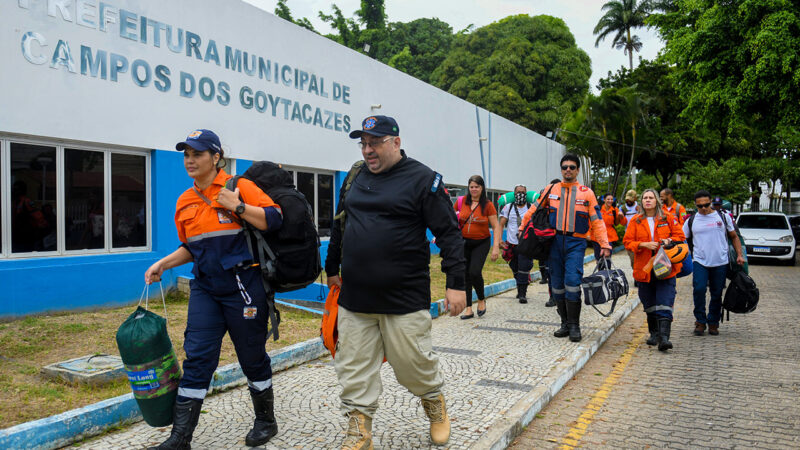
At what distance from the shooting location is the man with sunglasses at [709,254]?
710 centimetres

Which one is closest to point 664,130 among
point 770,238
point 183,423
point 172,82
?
point 770,238

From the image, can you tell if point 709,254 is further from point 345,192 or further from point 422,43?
point 422,43

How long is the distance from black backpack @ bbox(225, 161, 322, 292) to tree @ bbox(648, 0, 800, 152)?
51.4ft

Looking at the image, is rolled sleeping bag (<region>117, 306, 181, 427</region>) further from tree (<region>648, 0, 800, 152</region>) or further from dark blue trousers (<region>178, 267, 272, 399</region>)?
tree (<region>648, 0, 800, 152</region>)

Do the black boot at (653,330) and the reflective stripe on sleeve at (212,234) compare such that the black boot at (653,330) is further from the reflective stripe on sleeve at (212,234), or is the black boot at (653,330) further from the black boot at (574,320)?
the reflective stripe on sleeve at (212,234)

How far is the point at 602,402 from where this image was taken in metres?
4.87

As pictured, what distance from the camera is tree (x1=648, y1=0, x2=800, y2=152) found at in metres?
15.1

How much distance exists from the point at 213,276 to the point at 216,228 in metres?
0.28

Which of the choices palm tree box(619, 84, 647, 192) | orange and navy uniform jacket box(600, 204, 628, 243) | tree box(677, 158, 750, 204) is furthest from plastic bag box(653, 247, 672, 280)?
tree box(677, 158, 750, 204)

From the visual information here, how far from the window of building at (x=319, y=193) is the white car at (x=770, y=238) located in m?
13.2

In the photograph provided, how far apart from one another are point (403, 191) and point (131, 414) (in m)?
2.48

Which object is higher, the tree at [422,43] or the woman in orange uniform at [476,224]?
the tree at [422,43]

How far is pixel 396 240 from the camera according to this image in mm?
3248

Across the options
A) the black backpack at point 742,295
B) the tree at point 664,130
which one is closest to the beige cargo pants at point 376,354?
the black backpack at point 742,295
